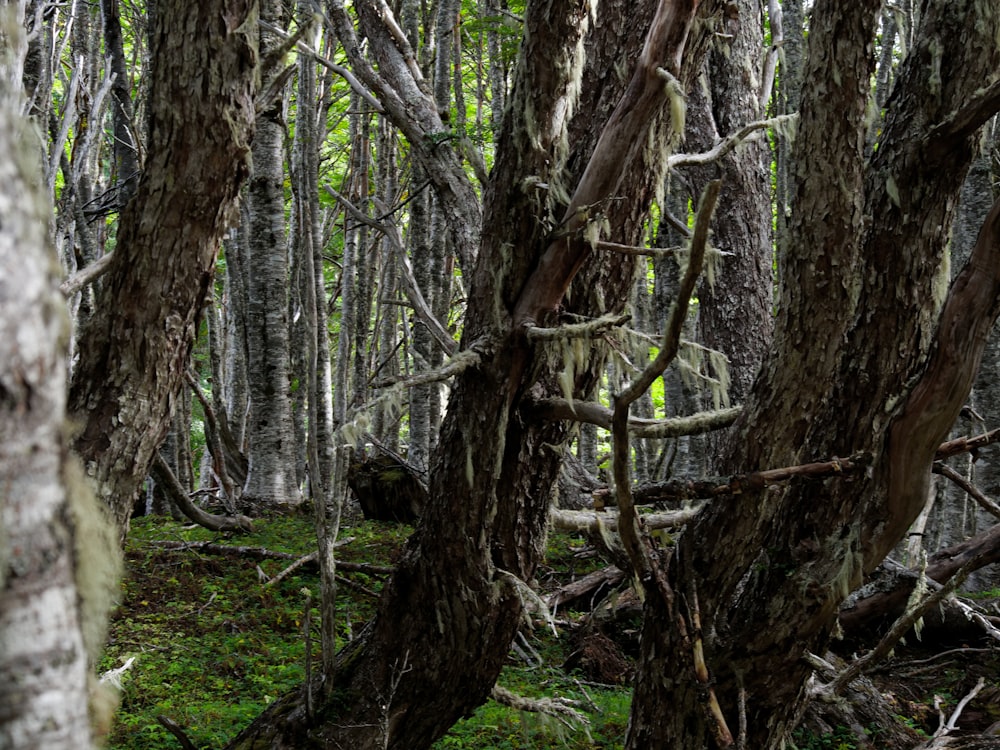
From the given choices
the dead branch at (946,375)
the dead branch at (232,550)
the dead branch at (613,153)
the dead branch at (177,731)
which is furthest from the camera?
the dead branch at (232,550)

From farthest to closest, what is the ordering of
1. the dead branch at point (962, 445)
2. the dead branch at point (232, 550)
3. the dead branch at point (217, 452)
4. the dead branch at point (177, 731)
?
the dead branch at point (217, 452) < the dead branch at point (232, 550) < the dead branch at point (177, 731) < the dead branch at point (962, 445)

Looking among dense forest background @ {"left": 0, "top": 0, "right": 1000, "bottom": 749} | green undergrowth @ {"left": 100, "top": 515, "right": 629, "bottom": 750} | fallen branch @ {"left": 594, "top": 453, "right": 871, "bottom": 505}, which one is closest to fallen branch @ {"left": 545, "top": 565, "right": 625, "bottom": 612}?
green undergrowth @ {"left": 100, "top": 515, "right": 629, "bottom": 750}

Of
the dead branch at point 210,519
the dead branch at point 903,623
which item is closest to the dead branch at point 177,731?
the dead branch at point 210,519

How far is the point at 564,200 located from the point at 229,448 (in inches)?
285

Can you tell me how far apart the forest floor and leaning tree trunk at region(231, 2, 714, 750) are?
0.60m

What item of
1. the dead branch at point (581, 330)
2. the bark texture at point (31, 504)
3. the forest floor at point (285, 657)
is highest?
the dead branch at point (581, 330)

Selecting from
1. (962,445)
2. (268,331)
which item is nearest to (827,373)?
(962,445)

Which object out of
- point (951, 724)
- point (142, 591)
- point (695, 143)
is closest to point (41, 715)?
point (951, 724)

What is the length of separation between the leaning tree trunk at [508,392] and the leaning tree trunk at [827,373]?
0.63 metres

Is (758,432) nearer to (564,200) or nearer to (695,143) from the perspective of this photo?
(564,200)

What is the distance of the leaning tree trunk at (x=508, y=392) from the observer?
3334mm

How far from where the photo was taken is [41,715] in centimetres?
82

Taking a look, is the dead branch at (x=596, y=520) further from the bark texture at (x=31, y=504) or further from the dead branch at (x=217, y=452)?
the dead branch at (x=217, y=452)

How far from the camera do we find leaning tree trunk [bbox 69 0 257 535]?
264 centimetres
